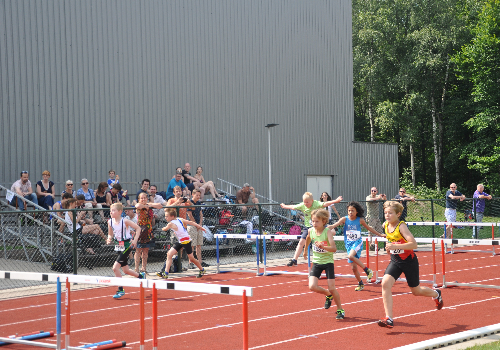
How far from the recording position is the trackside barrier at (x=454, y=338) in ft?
23.6

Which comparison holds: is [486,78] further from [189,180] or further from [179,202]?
[179,202]

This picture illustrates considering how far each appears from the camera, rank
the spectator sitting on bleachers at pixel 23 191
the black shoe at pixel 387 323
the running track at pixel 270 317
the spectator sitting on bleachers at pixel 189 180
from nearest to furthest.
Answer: the running track at pixel 270 317 → the black shoe at pixel 387 323 → the spectator sitting on bleachers at pixel 23 191 → the spectator sitting on bleachers at pixel 189 180

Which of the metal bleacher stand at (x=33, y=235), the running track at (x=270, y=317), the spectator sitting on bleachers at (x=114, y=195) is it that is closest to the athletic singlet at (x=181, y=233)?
the running track at (x=270, y=317)

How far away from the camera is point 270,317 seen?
966cm

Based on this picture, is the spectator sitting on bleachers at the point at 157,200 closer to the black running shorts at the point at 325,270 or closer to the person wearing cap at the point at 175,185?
the person wearing cap at the point at 175,185

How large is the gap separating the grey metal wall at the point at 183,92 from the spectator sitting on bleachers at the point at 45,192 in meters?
2.85

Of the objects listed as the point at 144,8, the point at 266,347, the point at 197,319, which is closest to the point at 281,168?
the point at 144,8

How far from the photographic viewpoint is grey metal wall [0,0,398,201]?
21672 mm

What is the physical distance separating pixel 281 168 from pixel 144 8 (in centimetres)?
985

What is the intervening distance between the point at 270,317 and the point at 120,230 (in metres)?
4.08

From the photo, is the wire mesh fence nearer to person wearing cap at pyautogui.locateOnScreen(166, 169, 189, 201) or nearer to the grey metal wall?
→ person wearing cap at pyautogui.locateOnScreen(166, 169, 189, 201)

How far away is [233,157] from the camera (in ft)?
90.5

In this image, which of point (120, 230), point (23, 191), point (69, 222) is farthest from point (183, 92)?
point (120, 230)

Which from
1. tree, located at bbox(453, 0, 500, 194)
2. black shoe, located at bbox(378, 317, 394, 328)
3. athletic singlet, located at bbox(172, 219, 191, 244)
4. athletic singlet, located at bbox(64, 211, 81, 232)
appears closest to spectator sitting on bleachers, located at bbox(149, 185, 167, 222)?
athletic singlet, located at bbox(64, 211, 81, 232)
